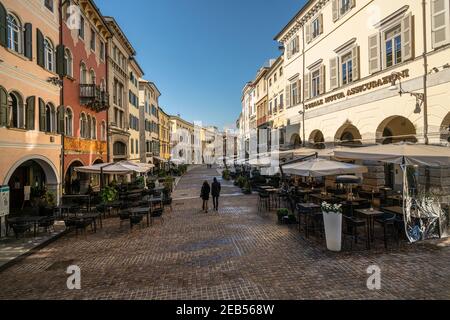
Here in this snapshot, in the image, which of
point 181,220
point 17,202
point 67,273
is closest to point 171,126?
point 17,202

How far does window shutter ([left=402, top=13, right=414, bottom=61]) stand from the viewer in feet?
39.7

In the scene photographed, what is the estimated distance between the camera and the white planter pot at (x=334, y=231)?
303 inches

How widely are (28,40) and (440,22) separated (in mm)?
18575

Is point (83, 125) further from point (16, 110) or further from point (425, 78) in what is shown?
point (425, 78)

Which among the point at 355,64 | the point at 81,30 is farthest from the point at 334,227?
the point at 81,30

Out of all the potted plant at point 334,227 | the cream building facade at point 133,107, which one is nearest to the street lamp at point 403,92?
the potted plant at point 334,227

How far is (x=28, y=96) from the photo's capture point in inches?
486

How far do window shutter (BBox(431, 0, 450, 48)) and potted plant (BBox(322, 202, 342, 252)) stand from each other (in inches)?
361

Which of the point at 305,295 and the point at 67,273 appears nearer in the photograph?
the point at 305,295

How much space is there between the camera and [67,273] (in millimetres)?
6906

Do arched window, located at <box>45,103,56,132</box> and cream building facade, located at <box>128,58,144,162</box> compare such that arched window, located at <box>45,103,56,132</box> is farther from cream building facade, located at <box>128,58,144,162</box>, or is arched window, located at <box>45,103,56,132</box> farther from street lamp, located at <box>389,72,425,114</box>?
street lamp, located at <box>389,72,425,114</box>

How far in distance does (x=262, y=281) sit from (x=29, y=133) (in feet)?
42.1
